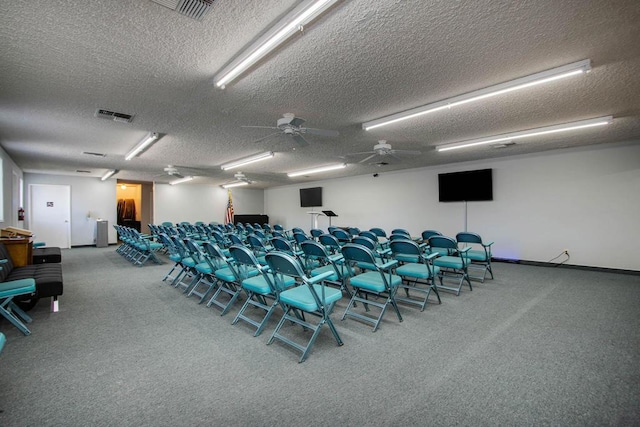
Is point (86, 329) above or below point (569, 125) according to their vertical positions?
below

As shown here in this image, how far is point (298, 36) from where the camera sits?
2371mm

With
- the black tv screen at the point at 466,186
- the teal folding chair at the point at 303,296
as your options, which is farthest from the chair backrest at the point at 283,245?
the black tv screen at the point at 466,186

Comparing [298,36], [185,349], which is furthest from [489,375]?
[298,36]

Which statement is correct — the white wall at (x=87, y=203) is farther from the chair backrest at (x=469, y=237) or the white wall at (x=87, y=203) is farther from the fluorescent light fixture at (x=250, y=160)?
the chair backrest at (x=469, y=237)

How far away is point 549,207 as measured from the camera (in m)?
6.93

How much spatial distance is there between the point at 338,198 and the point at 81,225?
1042 cm

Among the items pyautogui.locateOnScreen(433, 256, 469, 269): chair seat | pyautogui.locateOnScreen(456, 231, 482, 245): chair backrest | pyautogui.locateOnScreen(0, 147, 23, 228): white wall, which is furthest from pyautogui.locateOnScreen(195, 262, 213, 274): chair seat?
pyautogui.locateOnScreen(0, 147, 23, 228): white wall

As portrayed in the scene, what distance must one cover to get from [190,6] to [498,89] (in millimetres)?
3286

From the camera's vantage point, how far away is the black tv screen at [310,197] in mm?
12664

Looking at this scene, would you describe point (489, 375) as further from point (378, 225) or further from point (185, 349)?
point (378, 225)

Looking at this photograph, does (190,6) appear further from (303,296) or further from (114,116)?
(114,116)

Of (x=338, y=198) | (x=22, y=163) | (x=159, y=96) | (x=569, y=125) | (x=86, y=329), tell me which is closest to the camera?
(x=86, y=329)

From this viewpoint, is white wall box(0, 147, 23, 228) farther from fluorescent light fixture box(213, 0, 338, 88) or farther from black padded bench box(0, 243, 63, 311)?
fluorescent light fixture box(213, 0, 338, 88)

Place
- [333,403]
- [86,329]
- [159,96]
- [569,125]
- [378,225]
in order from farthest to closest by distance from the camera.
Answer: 1. [378,225]
2. [569,125]
3. [159,96]
4. [86,329]
5. [333,403]
